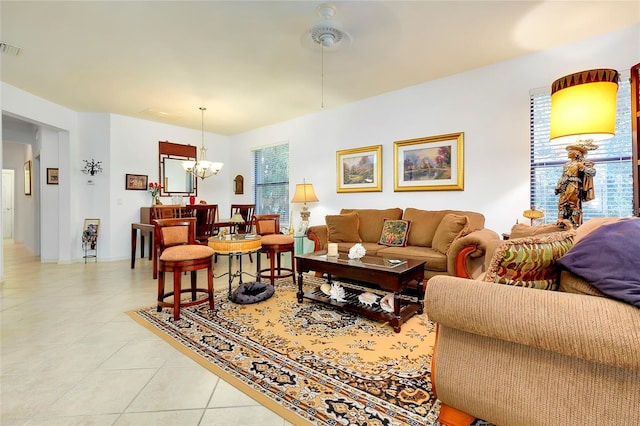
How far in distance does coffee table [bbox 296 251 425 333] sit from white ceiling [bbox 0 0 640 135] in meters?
2.14

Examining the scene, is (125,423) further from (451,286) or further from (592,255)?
(592,255)

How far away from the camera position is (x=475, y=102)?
3.68 meters

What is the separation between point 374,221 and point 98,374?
3.35m

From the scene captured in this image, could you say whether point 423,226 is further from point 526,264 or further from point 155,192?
point 155,192

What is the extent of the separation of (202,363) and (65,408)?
0.68 metres

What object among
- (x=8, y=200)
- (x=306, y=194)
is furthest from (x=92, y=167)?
(x=8, y=200)

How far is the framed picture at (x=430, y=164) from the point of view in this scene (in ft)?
12.6

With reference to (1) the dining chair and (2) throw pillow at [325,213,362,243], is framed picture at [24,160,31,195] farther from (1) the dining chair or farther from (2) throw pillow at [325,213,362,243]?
(2) throw pillow at [325,213,362,243]

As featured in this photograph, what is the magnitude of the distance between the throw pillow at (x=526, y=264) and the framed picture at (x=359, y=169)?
3.38 m

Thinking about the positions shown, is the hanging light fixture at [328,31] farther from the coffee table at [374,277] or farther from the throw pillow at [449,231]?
the throw pillow at [449,231]

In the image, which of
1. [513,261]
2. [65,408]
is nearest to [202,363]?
[65,408]

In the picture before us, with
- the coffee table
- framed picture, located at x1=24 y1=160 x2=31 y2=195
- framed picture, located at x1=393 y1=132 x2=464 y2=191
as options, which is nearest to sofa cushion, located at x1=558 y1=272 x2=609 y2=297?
the coffee table

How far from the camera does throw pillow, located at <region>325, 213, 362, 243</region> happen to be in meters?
4.11

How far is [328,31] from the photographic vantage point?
8.64 feet
